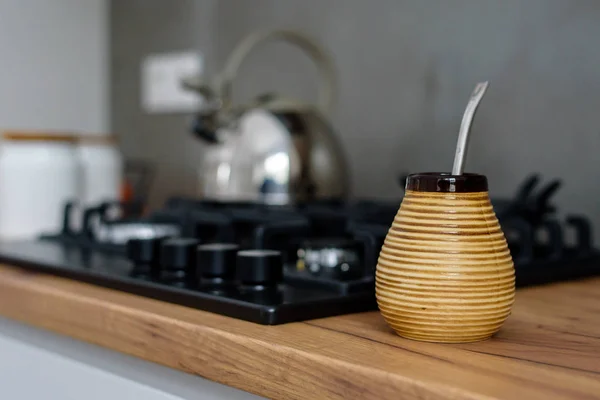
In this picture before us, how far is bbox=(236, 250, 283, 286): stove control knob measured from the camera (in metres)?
0.67

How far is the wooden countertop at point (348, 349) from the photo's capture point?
44 cm

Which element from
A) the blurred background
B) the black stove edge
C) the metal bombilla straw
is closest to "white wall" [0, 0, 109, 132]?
the blurred background

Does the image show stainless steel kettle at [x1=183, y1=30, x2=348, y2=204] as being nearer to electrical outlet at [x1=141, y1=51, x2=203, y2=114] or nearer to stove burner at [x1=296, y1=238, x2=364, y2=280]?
stove burner at [x1=296, y1=238, x2=364, y2=280]

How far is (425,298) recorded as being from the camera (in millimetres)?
518

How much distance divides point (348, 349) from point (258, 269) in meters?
0.18

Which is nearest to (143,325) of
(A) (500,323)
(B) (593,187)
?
(A) (500,323)

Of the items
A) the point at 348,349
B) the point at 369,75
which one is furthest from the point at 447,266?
the point at 369,75

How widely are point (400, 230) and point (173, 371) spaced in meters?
0.22

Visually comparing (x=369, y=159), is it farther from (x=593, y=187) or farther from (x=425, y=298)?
(x=425, y=298)

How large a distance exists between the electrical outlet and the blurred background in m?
0.01

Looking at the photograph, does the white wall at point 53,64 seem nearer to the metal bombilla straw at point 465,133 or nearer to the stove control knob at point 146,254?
the stove control knob at point 146,254

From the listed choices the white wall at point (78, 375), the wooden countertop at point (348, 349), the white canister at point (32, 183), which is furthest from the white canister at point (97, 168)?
the wooden countertop at point (348, 349)

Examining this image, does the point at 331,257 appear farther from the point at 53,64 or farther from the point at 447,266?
the point at 53,64

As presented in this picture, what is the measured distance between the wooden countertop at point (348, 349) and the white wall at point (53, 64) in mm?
1041
